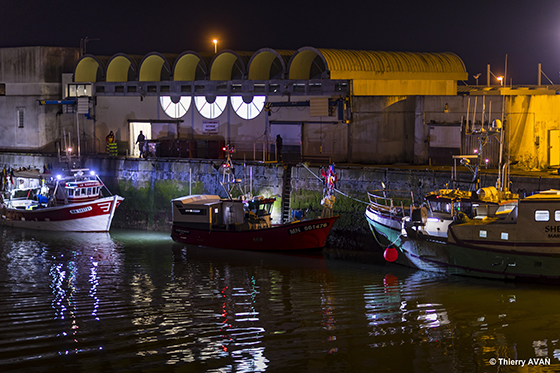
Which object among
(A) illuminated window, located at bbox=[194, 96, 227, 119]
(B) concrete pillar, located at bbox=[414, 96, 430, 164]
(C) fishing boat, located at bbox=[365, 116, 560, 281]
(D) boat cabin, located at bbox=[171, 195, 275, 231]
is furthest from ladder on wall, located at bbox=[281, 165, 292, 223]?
(A) illuminated window, located at bbox=[194, 96, 227, 119]

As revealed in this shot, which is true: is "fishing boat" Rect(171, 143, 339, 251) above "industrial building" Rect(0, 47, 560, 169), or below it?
below

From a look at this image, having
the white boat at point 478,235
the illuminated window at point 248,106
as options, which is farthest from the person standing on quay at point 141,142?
the white boat at point 478,235

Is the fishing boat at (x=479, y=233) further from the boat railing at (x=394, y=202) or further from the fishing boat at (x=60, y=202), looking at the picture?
the fishing boat at (x=60, y=202)

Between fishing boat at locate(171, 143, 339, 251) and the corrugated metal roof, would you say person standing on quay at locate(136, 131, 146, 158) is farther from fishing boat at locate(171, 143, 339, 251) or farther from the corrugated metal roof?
the corrugated metal roof

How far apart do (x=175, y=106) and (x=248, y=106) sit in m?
4.82

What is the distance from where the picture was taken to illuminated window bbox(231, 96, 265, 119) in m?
34.3

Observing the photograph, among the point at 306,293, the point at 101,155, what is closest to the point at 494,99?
the point at 306,293

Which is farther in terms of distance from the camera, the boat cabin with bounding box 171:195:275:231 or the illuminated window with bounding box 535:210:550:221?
the boat cabin with bounding box 171:195:275:231

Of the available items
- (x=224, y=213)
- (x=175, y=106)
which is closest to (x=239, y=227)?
(x=224, y=213)

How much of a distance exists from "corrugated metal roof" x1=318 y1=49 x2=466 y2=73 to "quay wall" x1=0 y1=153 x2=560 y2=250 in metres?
6.64

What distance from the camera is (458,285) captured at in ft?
66.8

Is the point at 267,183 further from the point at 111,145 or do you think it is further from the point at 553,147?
the point at 553,147

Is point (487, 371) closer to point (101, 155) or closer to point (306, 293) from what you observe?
point (306, 293)

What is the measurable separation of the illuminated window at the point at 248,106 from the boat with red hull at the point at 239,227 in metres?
6.23
